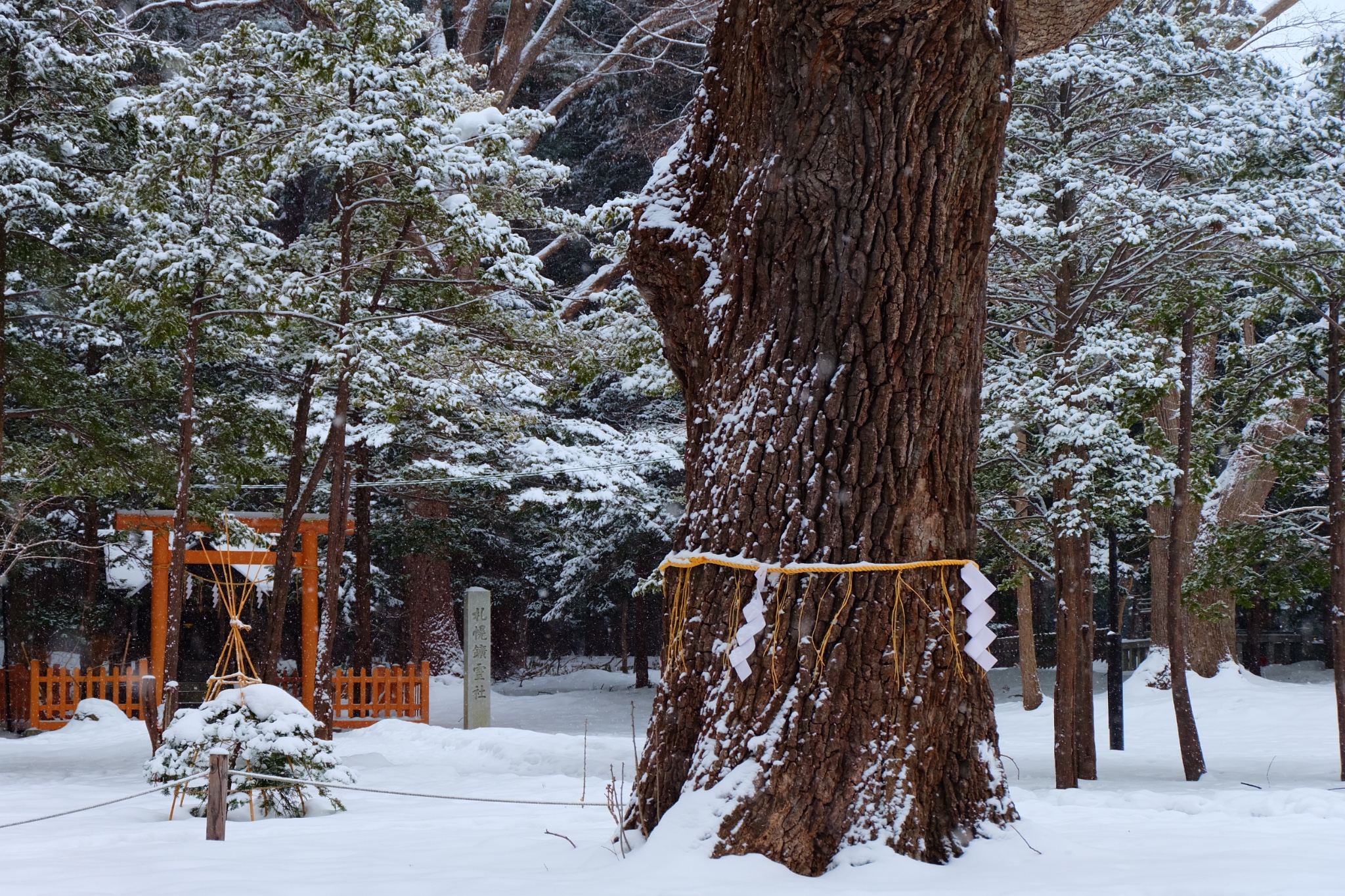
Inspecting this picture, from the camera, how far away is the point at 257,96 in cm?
→ 874

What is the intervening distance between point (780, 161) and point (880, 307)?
1.87 feet

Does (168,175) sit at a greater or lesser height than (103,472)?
greater

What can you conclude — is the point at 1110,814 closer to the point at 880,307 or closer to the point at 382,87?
the point at 880,307

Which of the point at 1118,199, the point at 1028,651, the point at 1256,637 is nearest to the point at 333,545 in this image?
the point at 1118,199

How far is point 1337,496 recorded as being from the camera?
8.96 m

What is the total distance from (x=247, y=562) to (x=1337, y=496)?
11558 millimetres

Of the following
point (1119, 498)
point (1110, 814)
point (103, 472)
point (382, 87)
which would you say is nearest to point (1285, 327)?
point (1119, 498)

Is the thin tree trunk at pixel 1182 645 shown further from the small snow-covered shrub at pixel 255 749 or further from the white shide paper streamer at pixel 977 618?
the small snow-covered shrub at pixel 255 749

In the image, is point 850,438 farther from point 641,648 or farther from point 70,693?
point 641,648

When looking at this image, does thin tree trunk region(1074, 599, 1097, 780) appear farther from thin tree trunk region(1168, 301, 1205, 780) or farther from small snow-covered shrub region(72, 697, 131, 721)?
small snow-covered shrub region(72, 697, 131, 721)

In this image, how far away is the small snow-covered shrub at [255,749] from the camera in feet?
19.7

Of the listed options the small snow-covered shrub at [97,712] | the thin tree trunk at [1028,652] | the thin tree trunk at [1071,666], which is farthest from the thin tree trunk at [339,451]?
the thin tree trunk at [1028,652]

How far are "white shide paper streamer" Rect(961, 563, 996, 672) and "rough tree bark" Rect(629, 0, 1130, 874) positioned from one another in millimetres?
41

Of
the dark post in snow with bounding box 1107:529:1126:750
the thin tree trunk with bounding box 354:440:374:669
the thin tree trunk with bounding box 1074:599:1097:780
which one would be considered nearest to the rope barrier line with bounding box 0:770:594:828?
the thin tree trunk with bounding box 1074:599:1097:780
